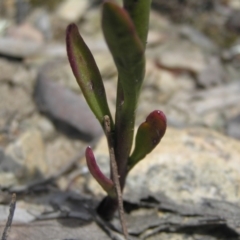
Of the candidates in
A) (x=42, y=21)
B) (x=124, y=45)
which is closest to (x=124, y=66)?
(x=124, y=45)

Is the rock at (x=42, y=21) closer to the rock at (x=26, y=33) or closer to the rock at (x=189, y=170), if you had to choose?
the rock at (x=26, y=33)

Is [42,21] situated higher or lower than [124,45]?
lower

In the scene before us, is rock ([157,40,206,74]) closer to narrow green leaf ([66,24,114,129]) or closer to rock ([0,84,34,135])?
rock ([0,84,34,135])

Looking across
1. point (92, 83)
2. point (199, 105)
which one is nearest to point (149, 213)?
point (92, 83)

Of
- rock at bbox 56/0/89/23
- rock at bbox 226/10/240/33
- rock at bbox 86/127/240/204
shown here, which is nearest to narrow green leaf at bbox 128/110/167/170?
rock at bbox 86/127/240/204

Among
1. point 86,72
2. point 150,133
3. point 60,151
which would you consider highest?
point 86,72

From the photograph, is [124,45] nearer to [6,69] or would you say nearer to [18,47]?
[6,69]

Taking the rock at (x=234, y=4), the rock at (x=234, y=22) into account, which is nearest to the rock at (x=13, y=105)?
the rock at (x=234, y=22)
